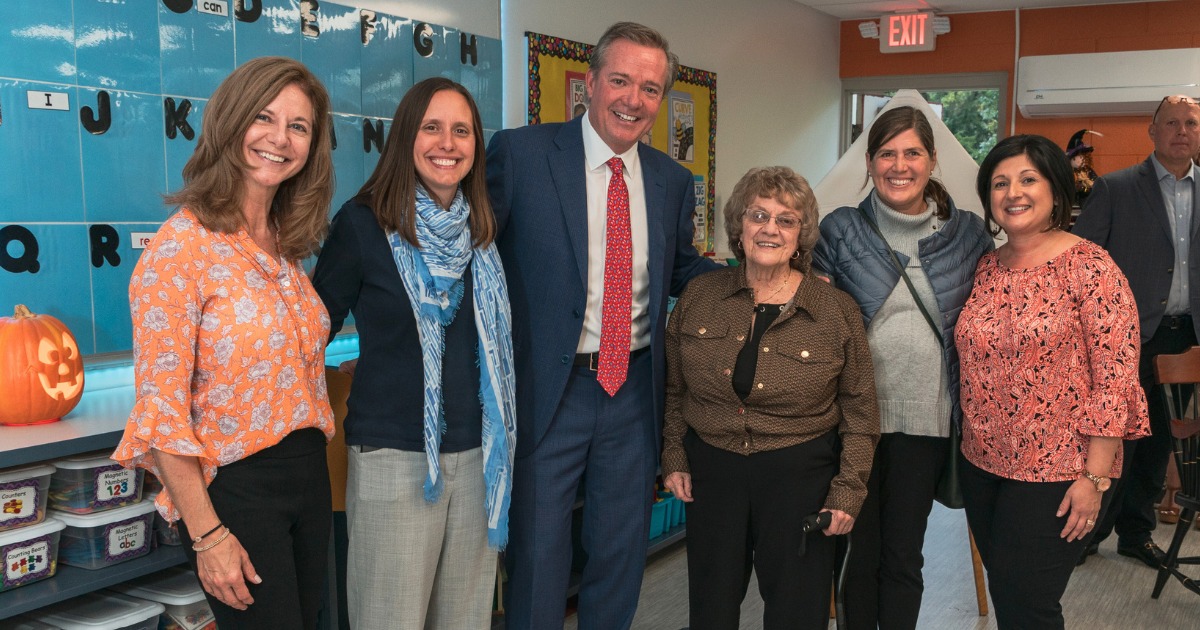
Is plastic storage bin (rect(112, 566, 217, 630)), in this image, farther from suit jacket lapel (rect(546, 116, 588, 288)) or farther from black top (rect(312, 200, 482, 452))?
suit jacket lapel (rect(546, 116, 588, 288))

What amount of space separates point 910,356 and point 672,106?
11.9 ft

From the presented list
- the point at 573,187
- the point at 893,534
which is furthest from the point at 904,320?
the point at 573,187

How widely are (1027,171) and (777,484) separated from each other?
98cm

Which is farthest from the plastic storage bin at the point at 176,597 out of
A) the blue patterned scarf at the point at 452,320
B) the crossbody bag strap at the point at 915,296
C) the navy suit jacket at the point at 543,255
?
the crossbody bag strap at the point at 915,296

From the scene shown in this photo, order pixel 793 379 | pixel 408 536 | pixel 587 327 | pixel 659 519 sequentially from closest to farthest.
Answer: pixel 408 536
pixel 793 379
pixel 587 327
pixel 659 519

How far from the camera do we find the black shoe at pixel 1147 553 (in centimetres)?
424

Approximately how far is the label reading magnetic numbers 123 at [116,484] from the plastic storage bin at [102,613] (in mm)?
264

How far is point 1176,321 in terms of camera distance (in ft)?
13.5

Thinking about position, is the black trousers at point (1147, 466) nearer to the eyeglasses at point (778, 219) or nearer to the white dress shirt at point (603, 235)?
the eyeglasses at point (778, 219)

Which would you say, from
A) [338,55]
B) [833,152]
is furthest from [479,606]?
[833,152]

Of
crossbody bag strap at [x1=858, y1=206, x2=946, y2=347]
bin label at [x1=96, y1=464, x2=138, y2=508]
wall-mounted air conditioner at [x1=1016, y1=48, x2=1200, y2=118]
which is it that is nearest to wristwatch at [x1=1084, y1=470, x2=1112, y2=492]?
crossbody bag strap at [x1=858, y1=206, x2=946, y2=347]

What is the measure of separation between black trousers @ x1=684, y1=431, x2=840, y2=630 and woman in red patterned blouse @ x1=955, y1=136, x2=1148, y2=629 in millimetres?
404

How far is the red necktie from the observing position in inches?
95.0

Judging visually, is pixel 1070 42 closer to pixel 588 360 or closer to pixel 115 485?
pixel 588 360
